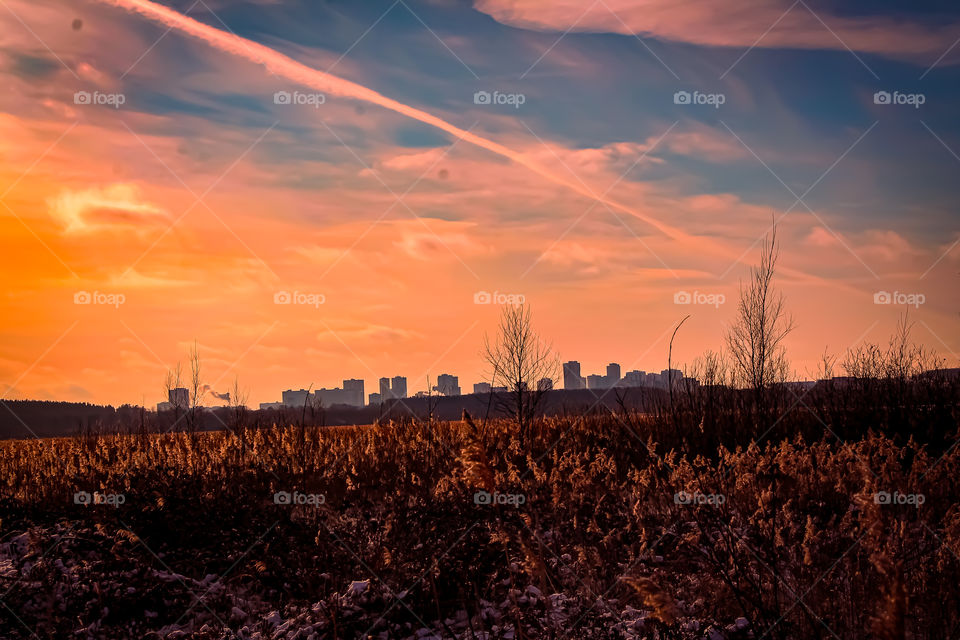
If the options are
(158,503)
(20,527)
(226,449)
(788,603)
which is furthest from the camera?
(226,449)

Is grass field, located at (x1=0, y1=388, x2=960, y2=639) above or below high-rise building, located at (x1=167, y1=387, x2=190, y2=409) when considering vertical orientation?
below

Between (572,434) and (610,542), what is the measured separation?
9.45 meters

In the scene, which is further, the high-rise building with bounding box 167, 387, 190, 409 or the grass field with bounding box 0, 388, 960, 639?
the high-rise building with bounding box 167, 387, 190, 409

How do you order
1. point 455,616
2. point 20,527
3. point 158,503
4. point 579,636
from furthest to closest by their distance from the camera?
point 20,527 < point 158,503 < point 455,616 < point 579,636

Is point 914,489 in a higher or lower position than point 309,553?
higher

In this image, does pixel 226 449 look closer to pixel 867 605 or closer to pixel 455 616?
pixel 455 616

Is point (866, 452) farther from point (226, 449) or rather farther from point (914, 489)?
point (226, 449)

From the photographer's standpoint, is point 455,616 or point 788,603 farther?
point 455,616

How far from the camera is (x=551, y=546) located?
8.77 meters

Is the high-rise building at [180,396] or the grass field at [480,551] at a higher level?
the high-rise building at [180,396]

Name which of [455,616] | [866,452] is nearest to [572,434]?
[866,452]

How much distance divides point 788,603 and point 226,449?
38.1ft

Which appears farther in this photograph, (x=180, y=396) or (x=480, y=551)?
(x=180, y=396)

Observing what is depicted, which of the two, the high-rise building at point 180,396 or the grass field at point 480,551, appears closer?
the grass field at point 480,551
